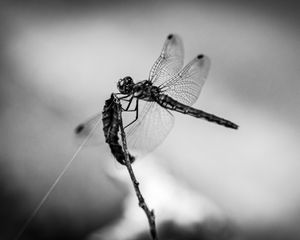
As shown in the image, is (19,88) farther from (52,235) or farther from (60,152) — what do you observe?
(52,235)

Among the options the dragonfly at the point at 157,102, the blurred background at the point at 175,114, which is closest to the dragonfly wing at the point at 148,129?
the dragonfly at the point at 157,102

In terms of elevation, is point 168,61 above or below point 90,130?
above

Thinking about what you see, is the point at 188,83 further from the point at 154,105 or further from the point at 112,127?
the point at 112,127

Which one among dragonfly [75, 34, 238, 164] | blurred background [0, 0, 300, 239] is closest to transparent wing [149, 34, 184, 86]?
dragonfly [75, 34, 238, 164]

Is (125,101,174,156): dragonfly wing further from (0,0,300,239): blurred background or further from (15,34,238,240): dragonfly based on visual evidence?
(0,0,300,239): blurred background

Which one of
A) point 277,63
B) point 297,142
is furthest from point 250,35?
point 297,142

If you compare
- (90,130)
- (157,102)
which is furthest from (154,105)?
(90,130)
